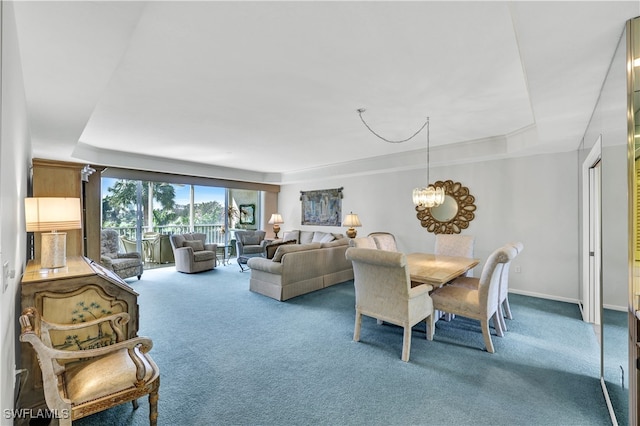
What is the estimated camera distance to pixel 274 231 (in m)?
8.05

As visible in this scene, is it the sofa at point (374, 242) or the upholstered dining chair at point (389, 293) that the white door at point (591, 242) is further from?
the sofa at point (374, 242)

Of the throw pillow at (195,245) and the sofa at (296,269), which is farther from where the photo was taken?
the throw pillow at (195,245)

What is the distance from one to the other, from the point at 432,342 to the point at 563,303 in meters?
2.62

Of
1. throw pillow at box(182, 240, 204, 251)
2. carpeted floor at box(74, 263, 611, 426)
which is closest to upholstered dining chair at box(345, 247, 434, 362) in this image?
carpeted floor at box(74, 263, 611, 426)

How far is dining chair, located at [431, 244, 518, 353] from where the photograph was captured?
2.66 m

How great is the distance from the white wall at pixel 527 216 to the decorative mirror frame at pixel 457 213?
86mm

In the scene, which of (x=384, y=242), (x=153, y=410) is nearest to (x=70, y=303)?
(x=153, y=410)

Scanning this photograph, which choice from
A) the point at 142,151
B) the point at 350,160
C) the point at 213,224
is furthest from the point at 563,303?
the point at 213,224

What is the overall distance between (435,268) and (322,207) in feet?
14.9

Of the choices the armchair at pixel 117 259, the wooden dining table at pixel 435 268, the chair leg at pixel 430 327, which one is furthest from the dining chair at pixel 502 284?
the armchair at pixel 117 259

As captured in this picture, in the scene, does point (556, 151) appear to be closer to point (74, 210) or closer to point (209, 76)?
point (209, 76)

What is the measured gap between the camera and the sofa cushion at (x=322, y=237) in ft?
21.7

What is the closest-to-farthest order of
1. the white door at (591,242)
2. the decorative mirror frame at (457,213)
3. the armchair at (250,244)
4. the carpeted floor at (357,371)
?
the carpeted floor at (357,371), the white door at (591,242), the decorative mirror frame at (457,213), the armchair at (250,244)

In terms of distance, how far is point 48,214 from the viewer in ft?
6.93
